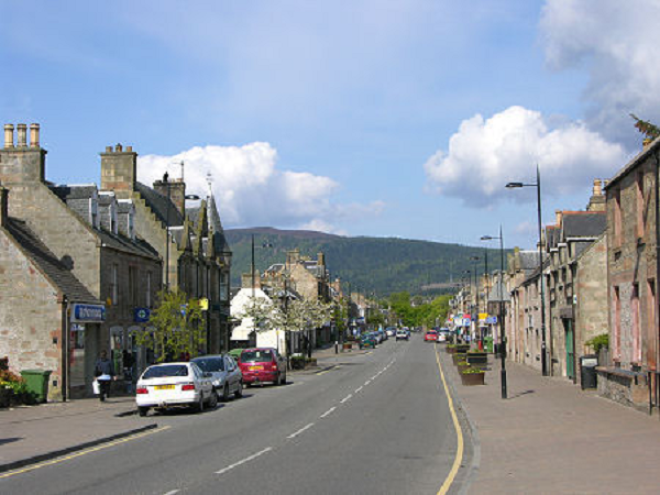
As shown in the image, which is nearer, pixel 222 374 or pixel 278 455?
pixel 278 455

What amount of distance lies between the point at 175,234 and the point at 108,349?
1669cm

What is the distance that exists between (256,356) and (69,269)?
9347 millimetres

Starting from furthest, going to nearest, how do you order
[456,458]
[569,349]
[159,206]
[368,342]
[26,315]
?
[368,342], [159,206], [569,349], [26,315], [456,458]

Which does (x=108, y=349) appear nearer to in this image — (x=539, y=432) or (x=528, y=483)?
(x=539, y=432)

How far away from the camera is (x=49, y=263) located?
1331 inches

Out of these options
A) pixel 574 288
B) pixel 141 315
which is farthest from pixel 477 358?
pixel 141 315

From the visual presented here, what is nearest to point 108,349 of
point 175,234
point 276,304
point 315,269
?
point 175,234

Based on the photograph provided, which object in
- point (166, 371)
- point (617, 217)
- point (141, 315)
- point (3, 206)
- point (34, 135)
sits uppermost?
point (34, 135)

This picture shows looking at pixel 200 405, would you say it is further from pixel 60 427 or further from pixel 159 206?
pixel 159 206

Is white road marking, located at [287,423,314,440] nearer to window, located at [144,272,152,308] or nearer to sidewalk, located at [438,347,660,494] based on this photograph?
sidewalk, located at [438,347,660,494]

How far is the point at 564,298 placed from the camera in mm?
40156

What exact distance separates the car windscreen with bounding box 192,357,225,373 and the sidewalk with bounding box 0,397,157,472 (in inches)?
107

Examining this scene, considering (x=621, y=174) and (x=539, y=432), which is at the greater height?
(x=621, y=174)

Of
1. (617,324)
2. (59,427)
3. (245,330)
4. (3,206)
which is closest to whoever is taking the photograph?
(59,427)
